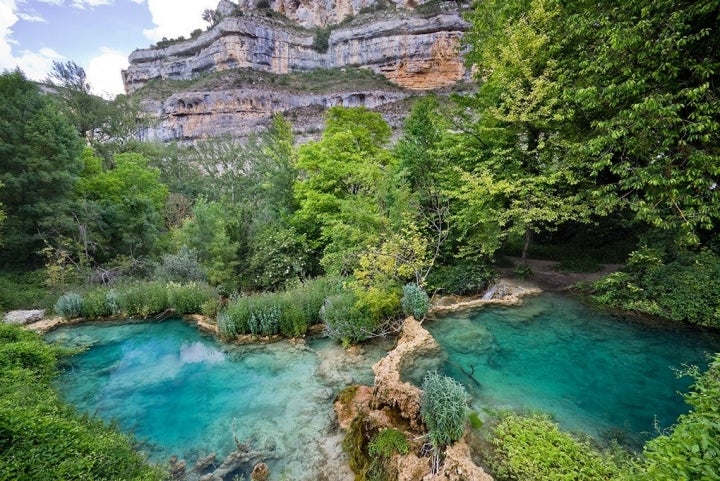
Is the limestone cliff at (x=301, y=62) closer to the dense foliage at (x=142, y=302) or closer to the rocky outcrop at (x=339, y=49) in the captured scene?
the rocky outcrop at (x=339, y=49)

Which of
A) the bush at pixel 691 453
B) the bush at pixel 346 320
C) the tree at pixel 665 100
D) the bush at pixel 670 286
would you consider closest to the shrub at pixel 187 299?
the bush at pixel 346 320

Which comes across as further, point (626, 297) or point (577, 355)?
point (626, 297)

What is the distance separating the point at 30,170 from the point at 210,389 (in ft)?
45.9

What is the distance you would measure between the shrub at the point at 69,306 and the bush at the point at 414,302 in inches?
443

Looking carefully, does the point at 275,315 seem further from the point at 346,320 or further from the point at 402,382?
the point at 402,382

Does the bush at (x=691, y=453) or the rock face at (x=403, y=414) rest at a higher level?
the bush at (x=691, y=453)

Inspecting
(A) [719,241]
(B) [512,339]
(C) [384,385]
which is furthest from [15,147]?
(A) [719,241]

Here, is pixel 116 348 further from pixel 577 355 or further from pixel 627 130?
pixel 627 130

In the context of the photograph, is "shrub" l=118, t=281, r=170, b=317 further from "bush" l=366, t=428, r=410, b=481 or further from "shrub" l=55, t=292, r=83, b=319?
"bush" l=366, t=428, r=410, b=481

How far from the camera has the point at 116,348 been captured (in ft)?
29.5

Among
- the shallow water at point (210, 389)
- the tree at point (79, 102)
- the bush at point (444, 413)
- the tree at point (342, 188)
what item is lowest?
the shallow water at point (210, 389)

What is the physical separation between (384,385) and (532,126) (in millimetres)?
9250

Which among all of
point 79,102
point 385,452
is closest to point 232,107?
point 79,102

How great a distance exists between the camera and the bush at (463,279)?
10.5m
